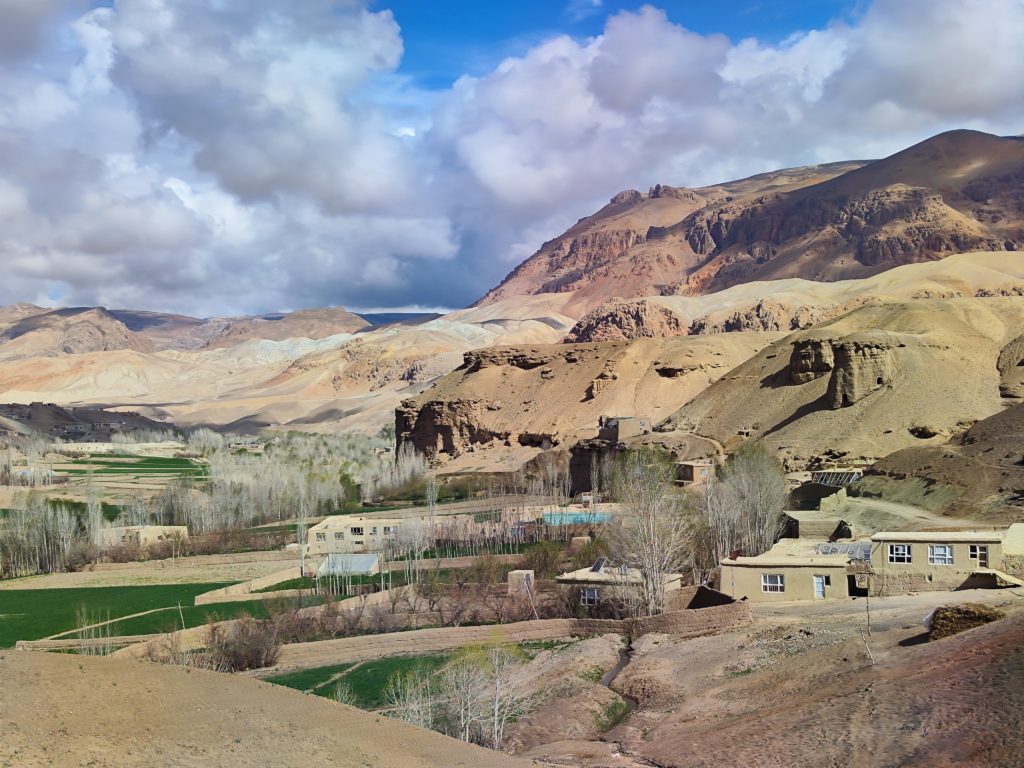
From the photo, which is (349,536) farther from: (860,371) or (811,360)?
(811,360)

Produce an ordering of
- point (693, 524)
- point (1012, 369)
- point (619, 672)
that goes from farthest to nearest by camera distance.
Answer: point (1012, 369) → point (693, 524) → point (619, 672)

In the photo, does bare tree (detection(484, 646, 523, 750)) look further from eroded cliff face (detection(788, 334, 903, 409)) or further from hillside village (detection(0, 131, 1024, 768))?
eroded cliff face (detection(788, 334, 903, 409))

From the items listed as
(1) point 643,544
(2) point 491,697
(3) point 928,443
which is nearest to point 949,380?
(3) point 928,443

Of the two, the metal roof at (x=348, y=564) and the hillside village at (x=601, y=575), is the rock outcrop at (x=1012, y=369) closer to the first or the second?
the hillside village at (x=601, y=575)

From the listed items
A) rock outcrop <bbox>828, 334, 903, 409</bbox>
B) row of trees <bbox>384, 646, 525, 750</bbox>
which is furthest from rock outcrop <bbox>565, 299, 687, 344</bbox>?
row of trees <bbox>384, 646, 525, 750</bbox>

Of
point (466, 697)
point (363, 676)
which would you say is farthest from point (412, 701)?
point (363, 676)
